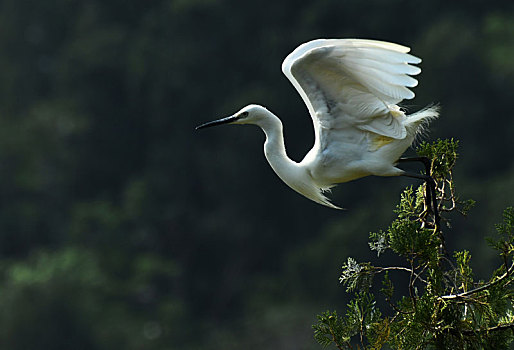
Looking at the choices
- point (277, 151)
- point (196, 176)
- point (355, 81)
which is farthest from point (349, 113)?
point (196, 176)

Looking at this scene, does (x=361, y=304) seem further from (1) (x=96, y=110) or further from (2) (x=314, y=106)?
(1) (x=96, y=110)

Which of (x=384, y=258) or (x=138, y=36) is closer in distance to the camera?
(x=384, y=258)

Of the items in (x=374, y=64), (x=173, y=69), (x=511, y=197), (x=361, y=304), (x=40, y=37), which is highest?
(x=40, y=37)

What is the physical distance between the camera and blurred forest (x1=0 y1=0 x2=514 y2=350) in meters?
19.9

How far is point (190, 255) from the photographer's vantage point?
74.0ft

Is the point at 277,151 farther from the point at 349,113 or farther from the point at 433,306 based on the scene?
the point at 433,306

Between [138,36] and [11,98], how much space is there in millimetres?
3708

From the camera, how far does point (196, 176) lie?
22.8 m

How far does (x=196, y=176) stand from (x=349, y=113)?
1852cm

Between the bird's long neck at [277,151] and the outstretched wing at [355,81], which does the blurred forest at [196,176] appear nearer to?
the bird's long neck at [277,151]

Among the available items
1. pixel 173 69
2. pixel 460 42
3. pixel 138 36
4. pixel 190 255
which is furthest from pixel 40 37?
pixel 460 42

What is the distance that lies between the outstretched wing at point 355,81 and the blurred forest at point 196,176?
13.8m

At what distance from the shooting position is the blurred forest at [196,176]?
19875mm

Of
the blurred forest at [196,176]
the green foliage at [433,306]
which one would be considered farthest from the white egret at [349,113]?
the blurred forest at [196,176]
